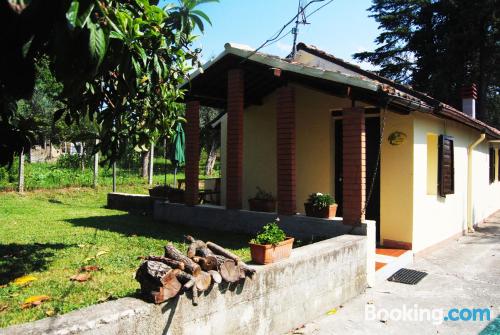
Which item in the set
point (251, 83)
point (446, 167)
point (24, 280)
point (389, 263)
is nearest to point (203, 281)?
point (24, 280)

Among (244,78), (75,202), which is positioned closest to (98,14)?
(244,78)

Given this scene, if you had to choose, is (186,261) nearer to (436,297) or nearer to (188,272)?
(188,272)

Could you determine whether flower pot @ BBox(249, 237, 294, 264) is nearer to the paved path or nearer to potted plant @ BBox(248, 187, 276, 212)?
the paved path

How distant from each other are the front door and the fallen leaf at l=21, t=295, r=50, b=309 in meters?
6.19

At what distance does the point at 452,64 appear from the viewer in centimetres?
2392

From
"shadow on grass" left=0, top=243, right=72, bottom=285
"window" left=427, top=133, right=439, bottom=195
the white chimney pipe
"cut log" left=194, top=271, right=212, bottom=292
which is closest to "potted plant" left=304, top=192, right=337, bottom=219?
"window" left=427, top=133, right=439, bottom=195

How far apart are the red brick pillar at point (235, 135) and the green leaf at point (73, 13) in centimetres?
641

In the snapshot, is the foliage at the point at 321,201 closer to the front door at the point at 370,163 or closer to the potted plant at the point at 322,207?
the potted plant at the point at 322,207

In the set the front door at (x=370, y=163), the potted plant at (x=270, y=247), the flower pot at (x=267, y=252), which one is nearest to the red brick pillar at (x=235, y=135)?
the front door at (x=370, y=163)

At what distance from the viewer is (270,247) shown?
4.59 metres

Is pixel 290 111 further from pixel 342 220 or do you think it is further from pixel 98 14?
pixel 98 14

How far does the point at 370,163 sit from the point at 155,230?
482 cm

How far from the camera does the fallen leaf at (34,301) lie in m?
4.20

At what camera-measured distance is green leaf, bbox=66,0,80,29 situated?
6.86 ft
